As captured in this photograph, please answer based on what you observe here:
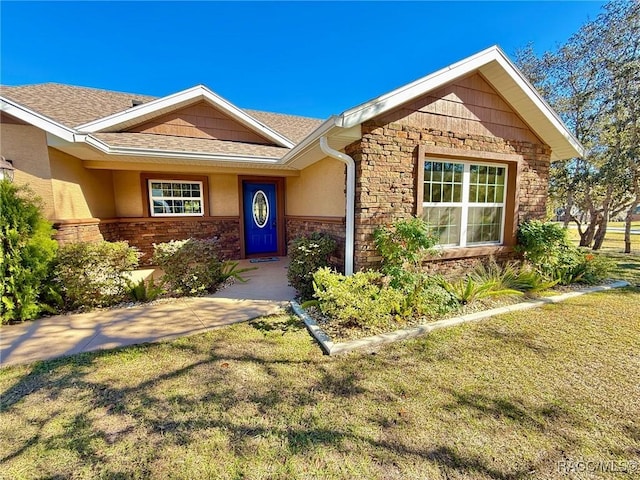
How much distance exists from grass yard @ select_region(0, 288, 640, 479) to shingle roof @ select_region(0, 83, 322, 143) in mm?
7055

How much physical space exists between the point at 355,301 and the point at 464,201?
3.89 meters

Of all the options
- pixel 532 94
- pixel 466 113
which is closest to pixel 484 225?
pixel 466 113

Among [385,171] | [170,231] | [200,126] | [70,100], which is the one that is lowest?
[170,231]

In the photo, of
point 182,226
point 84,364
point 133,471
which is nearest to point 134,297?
point 84,364

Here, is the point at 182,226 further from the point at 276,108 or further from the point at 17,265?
the point at 276,108

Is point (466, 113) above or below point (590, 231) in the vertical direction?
above

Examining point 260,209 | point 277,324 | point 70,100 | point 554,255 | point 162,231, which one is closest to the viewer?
point 277,324

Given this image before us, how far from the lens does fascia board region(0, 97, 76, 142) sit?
193 inches

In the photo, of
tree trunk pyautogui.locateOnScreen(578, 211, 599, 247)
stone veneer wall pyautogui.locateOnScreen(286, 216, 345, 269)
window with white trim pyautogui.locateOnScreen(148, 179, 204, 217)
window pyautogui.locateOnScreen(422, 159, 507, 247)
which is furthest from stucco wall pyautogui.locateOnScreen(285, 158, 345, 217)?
A: tree trunk pyautogui.locateOnScreen(578, 211, 599, 247)

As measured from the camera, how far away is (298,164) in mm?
7645

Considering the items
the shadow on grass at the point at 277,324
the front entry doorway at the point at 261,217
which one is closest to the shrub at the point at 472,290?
the shadow on grass at the point at 277,324

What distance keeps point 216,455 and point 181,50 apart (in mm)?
11654

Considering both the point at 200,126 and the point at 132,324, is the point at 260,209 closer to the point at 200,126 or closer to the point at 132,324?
the point at 200,126

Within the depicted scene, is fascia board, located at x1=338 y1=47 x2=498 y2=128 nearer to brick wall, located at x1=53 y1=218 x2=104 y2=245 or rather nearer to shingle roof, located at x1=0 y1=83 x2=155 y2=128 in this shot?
brick wall, located at x1=53 y1=218 x2=104 y2=245
